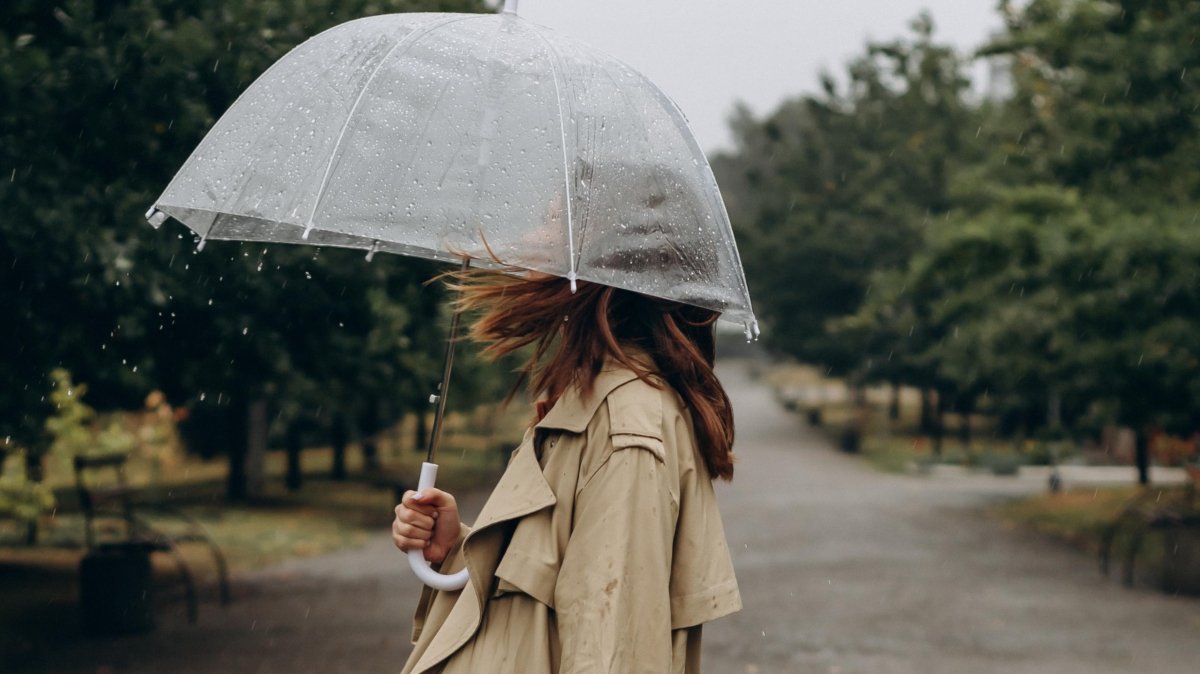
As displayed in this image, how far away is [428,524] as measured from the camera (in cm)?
296

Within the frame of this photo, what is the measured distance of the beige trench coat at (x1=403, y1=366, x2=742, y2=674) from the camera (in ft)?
7.93

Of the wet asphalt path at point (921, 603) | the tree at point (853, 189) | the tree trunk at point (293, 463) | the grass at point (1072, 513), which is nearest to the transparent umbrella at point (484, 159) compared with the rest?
the wet asphalt path at point (921, 603)

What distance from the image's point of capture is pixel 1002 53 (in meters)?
17.2

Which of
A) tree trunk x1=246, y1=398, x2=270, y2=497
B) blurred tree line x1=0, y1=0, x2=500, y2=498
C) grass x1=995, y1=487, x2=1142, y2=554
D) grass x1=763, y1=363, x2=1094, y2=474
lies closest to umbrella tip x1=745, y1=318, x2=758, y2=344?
blurred tree line x1=0, y1=0, x2=500, y2=498

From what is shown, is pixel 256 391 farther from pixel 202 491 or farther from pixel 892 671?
pixel 202 491

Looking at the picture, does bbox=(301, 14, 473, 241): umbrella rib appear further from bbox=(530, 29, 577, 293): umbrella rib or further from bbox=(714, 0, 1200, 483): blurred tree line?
bbox=(714, 0, 1200, 483): blurred tree line

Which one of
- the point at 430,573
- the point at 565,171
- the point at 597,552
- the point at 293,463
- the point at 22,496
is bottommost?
the point at 293,463

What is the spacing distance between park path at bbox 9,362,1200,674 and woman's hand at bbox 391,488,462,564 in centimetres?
620

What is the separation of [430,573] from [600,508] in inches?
23.6

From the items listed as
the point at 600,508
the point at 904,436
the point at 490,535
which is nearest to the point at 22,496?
the point at 490,535

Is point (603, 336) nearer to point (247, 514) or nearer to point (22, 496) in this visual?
point (22, 496)

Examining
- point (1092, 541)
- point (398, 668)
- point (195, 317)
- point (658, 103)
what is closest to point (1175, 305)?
point (1092, 541)

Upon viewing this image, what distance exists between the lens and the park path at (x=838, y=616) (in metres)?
9.31

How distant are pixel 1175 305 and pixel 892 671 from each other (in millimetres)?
5878
